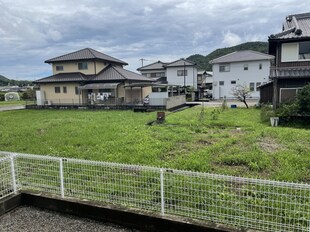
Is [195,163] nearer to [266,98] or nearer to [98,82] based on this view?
[266,98]

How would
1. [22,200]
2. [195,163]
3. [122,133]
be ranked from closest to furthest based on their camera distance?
[22,200] → [195,163] → [122,133]

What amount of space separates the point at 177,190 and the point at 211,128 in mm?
6764

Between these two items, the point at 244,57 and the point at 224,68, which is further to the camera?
the point at 224,68

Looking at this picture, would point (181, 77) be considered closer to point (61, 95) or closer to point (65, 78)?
point (65, 78)

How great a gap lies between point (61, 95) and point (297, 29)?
69.9 feet

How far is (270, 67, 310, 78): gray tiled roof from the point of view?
12664mm

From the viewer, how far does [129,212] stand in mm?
3086

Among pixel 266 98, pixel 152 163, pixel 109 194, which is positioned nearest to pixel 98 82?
pixel 266 98

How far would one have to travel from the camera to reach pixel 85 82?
2498cm

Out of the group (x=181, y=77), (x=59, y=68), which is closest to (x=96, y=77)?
(x=59, y=68)

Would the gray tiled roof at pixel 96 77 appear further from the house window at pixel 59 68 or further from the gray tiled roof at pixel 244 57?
the gray tiled roof at pixel 244 57

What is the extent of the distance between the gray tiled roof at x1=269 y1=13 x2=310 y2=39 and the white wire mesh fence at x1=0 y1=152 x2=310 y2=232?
459 inches

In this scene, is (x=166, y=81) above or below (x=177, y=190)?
above

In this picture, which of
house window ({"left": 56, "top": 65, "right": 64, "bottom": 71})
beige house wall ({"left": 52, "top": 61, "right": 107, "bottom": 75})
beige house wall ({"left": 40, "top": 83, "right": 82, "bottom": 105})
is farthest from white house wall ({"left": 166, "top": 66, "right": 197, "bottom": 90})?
beige house wall ({"left": 40, "top": 83, "right": 82, "bottom": 105})
